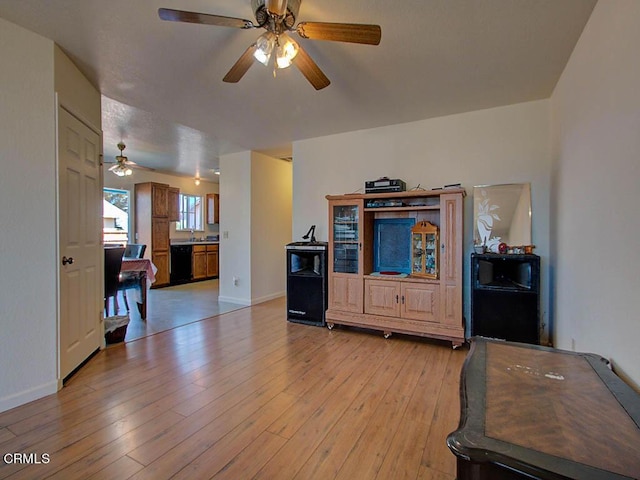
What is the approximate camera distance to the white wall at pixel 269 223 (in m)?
5.35

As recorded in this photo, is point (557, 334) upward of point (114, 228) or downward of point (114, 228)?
downward

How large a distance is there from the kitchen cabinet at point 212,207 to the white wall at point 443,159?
4.47m

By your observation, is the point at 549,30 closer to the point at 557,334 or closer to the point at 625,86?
the point at 625,86

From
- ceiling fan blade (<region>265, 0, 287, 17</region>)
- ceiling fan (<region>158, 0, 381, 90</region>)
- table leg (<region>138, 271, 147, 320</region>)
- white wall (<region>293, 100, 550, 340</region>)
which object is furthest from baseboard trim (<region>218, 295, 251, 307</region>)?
ceiling fan blade (<region>265, 0, 287, 17</region>)

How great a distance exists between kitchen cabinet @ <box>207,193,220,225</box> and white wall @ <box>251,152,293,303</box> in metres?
3.19

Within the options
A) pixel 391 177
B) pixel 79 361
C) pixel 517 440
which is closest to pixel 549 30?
pixel 391 177

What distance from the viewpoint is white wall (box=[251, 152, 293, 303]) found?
5352 millimetres

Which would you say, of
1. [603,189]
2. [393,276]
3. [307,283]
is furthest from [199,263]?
[603,189]

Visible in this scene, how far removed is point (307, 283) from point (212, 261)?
4.86 meters

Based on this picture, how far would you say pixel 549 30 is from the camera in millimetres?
2137

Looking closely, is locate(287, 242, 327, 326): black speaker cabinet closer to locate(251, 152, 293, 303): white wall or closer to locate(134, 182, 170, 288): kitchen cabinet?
locate(251, 152, 293, 303): white wall

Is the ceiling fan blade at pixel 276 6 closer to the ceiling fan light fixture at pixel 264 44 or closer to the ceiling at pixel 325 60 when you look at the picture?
the ceiling fan light fixture at pixel 264 44

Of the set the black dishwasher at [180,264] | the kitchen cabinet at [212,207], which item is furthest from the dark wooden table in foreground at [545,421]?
the kitchen cabinet at [212,207]

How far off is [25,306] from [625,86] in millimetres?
3757
